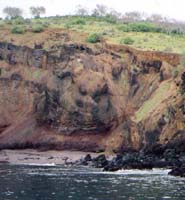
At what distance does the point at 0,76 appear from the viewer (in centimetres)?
11788

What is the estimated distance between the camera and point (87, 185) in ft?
209

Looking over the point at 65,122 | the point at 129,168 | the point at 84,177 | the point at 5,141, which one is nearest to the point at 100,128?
the point at 65,122

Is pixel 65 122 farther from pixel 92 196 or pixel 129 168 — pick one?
pixel 92 196

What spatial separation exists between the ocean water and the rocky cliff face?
70.6 feet

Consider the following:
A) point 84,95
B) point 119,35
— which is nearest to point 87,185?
point 84,95

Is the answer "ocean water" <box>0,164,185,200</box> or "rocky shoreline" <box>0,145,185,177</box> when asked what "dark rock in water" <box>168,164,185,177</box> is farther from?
"ocean water" <box>0,164,185,200</box>

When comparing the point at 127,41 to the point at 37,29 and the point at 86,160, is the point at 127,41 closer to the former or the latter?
the point at 37,29

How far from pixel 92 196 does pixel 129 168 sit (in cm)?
2627

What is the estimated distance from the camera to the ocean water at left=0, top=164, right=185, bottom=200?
5562 cm

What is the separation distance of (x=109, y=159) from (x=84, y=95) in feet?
51.0

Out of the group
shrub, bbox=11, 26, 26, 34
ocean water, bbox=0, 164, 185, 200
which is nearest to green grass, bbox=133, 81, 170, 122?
ocean water, bbox=0, 164, 185, 200

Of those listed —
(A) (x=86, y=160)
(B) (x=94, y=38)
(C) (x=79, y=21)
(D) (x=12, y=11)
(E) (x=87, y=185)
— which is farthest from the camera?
(D) (x=12, y=11)

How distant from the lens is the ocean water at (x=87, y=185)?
55.6 meters

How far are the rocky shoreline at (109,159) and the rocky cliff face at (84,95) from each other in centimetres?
331
